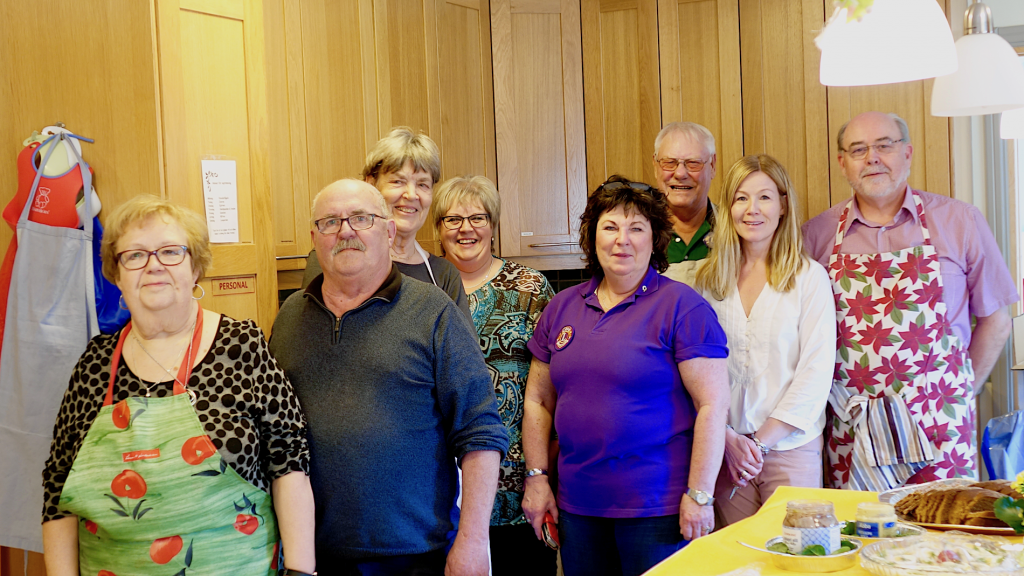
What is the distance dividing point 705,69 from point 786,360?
57.9 inches

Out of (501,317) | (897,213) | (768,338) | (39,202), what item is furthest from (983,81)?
(39,202)

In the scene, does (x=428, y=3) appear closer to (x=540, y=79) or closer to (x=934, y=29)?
(x=540, y=79)

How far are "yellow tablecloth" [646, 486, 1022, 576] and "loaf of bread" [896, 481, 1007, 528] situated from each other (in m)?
0.07

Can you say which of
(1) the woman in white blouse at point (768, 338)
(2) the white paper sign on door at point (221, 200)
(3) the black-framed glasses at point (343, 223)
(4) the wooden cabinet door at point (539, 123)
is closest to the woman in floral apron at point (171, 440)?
(3) the black-framed glasses at point (343, 223)

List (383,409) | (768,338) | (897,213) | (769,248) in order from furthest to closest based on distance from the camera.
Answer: (897,213) → (769,248) → (768,338) → (383,409)

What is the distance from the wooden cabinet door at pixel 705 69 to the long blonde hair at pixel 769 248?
3.13 ft

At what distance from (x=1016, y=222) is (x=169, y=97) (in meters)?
2.80

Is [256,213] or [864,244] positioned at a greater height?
[256,213]

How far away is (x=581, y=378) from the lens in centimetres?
201

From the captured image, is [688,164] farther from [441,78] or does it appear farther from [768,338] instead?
[441,78]

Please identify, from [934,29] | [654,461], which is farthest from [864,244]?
[934,29]

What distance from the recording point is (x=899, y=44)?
133 cm

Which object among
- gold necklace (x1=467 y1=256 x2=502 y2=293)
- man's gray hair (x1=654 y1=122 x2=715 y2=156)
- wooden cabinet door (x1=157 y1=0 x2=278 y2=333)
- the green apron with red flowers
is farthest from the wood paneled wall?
the green apron with red flowers

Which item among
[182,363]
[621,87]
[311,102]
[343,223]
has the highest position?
[621,87]
